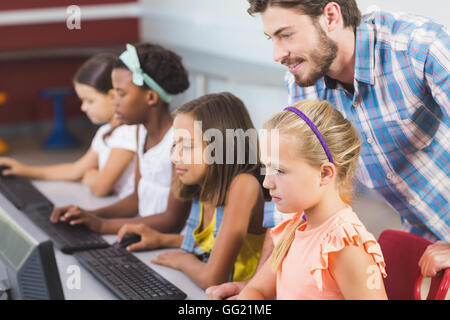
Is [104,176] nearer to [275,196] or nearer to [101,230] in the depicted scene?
[101,230]

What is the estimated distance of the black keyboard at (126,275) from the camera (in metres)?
1.38

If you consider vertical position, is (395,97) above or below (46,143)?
above

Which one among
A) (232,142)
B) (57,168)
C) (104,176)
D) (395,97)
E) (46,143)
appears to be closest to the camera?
(395,97)

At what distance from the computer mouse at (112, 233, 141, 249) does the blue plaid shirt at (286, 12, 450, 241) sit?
54cm

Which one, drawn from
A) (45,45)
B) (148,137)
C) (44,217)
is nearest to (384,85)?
(148,137)

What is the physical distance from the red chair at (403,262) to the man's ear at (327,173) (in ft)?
1.19

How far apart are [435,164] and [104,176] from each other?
3.71ft

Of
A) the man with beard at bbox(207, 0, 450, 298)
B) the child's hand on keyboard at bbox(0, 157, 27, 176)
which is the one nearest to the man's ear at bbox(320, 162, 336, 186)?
the man with beard at bbox(207, 0, 450, 298)

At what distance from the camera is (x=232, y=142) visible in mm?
1581

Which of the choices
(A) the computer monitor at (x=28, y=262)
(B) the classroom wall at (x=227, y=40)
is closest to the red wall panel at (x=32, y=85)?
(B) the classroom wall at (x=227, y=40)

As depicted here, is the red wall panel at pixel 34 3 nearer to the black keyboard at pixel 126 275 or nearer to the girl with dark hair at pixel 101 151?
the girl with dark hair at pixel 101 151

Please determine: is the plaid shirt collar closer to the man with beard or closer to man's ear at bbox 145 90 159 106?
the man with beard

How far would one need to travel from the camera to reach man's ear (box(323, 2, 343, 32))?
4.49 feet
